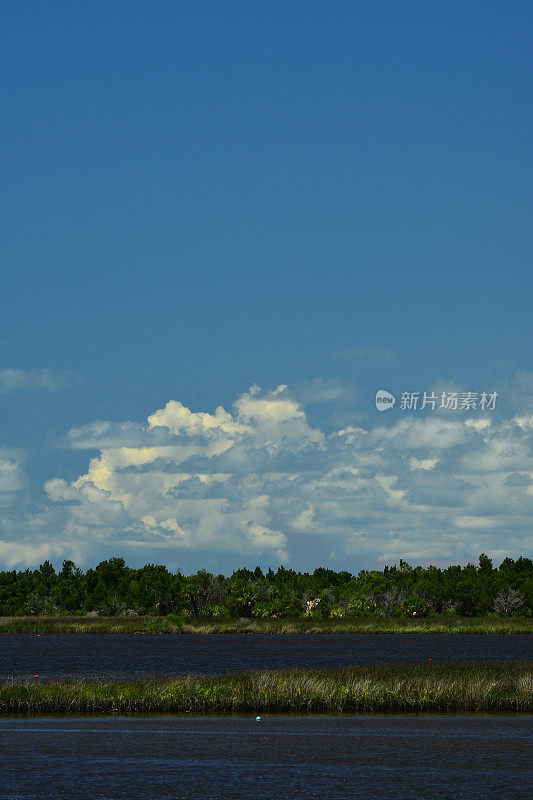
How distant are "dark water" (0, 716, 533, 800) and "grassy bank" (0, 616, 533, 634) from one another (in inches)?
4640

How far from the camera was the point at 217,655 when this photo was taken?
333ft

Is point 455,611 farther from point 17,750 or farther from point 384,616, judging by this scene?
point 17,750

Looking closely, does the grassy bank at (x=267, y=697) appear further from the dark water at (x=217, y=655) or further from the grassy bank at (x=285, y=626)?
the grassy bank at (x=285, y=626)

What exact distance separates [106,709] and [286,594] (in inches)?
5949

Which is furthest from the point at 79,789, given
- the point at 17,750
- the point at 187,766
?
the point at 17,750

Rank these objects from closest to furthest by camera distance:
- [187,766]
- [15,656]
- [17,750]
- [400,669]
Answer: [187,766] < [17,750] < [400,669] < [15,656]

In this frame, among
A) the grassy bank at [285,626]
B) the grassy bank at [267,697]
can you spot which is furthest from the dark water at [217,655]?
the grassy bank at [267,697]

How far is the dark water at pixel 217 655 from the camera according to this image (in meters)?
79.9

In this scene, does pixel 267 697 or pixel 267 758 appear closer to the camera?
pixel 267 758

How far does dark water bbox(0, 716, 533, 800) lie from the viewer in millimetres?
28125

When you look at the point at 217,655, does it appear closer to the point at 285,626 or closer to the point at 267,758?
the point at 285,626

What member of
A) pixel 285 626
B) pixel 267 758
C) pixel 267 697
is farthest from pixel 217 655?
pixel 267 758

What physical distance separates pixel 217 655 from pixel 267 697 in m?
57.0

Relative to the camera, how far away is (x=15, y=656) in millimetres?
102250
